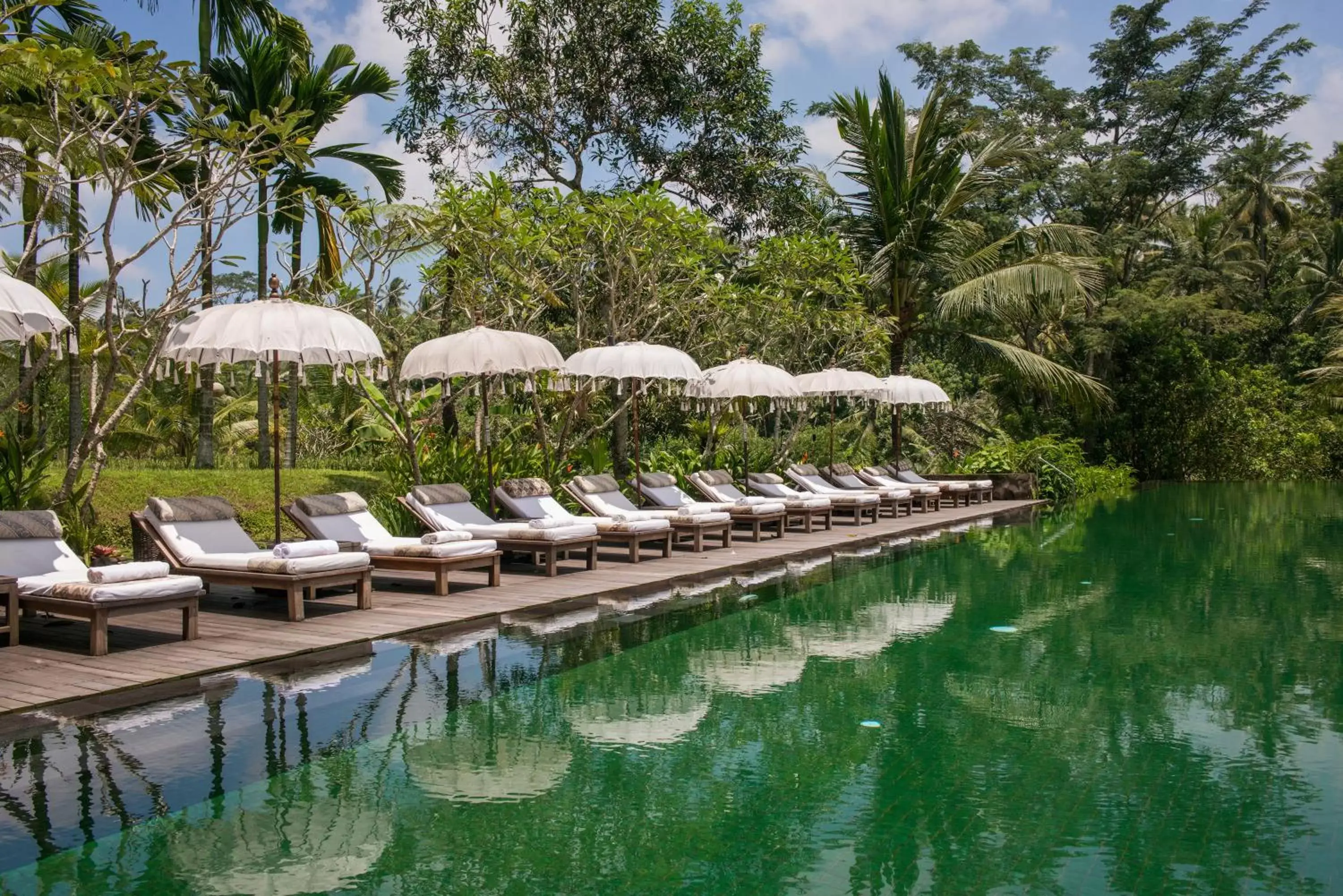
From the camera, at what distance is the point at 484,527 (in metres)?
10.2

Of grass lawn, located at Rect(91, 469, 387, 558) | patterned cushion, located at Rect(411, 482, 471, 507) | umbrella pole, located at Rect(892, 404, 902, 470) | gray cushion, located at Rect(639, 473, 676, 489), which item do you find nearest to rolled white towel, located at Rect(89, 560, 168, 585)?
patterned cushion, located at Rect(411, 482, 471, 507)

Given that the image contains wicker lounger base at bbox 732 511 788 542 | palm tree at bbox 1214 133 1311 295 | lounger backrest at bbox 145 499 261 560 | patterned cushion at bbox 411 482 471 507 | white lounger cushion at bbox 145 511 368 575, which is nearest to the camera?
white lounger cushion at bbox 145 511 368 575

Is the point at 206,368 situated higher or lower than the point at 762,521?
higher

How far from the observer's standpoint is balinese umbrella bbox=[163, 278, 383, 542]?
25.7 feet

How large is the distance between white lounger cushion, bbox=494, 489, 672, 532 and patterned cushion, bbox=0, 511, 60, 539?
14.1 feet

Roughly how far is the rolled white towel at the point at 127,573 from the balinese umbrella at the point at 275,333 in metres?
1.37

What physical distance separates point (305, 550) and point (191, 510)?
1337mm

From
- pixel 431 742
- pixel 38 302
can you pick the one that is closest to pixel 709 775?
pixel 431 742

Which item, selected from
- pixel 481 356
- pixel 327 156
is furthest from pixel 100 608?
pixel 327 156

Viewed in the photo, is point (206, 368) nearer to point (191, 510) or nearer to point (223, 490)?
point (223, 490)

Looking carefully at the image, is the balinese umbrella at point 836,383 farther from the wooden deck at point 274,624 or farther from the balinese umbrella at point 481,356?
the balinese umbrella at point 481,356

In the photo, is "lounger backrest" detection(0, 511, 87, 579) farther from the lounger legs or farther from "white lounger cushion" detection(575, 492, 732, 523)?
"white lounger cushion" detection(575, 492, 732, 523)

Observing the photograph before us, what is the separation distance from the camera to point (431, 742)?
4859 millimetres

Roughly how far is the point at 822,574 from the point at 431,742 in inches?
252
